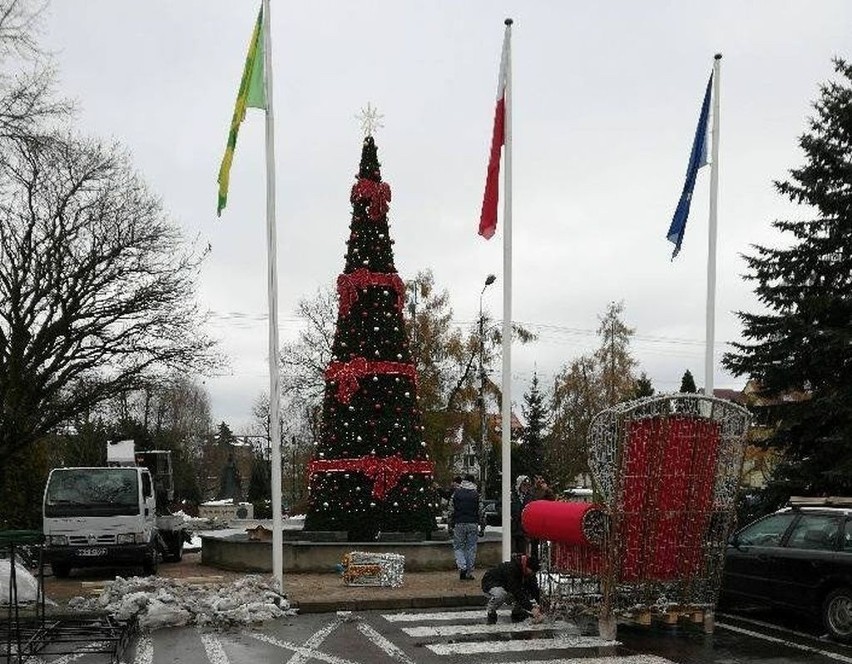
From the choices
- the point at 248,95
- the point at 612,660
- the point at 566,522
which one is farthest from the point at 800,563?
the point at 248,95

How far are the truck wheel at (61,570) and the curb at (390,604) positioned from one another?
22.7 ft

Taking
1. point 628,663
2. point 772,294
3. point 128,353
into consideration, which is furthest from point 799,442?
point 128,353

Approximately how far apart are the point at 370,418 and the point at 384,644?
8612mm

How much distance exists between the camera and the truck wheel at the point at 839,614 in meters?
10.8

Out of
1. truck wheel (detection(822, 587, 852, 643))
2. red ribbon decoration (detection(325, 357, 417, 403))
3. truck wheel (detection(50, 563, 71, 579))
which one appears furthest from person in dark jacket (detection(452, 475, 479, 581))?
truck wheel (detection(50, 563, 71, 579))

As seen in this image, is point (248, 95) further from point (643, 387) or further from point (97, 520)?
point (643, 387)

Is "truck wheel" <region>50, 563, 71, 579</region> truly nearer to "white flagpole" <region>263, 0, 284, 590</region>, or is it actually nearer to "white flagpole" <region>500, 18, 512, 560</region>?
"white flagpole" <region>263, 0, 284, 590</region>

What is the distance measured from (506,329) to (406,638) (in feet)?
16.6

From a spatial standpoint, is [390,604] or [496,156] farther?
[496,156]

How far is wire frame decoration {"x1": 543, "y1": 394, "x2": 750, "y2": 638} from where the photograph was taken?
1053 cm

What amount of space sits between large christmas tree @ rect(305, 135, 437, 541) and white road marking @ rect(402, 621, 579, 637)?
23.8 feet

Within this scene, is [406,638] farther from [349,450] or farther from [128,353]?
[128,353]

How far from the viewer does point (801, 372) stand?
19453 millimetres

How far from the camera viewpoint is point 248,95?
1388cm
